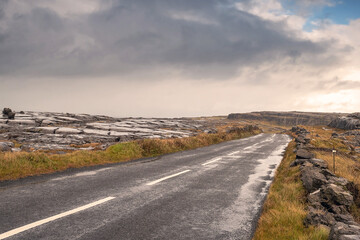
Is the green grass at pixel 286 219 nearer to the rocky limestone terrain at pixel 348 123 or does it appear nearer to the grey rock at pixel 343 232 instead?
the grey rock at pixel 343 232

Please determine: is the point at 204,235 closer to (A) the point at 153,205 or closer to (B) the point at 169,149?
(A) the point at 153,205

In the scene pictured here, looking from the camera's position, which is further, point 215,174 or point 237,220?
point 215,174

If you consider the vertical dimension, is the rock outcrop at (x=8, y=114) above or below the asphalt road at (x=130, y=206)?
above

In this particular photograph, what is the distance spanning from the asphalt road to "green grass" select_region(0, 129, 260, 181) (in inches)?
51.7

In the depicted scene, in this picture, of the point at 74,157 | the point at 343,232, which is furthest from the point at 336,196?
the point at 74,157

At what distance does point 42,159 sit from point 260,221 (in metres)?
10.3

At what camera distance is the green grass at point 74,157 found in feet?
33.4

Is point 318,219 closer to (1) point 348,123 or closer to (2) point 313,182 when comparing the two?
(2) point 313,182

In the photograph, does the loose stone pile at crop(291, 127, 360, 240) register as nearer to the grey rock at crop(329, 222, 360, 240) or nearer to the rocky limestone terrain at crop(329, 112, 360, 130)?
the grey rock at crop(329, 222, 360, 240)

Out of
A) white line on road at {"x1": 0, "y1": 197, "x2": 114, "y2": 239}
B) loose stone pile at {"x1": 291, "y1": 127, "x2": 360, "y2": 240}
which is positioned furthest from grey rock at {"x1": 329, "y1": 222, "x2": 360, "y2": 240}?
white line on road at {"x1": 0, "y1": 197, "x2": 114, "y2": 239}

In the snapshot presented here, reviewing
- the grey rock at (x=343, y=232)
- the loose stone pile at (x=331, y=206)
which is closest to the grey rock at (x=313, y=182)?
the loose stone pile at (x=331, y=206)

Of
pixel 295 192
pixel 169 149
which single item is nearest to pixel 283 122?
pixel 169 149

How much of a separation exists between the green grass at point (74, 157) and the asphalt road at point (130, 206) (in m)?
1.31

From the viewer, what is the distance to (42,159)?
11617 millimetres
